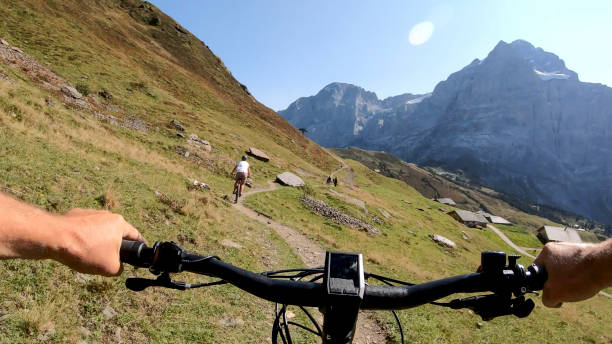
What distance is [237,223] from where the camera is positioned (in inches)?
601

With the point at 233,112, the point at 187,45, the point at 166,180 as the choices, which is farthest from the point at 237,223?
the point at 187,45

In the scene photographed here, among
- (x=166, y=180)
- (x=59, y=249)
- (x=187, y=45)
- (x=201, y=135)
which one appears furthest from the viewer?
(x=187, y=45)

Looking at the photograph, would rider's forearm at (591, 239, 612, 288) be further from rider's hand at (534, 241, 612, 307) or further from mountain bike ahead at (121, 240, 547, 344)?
mountain bike ahead at (121, 240, 547, 344)

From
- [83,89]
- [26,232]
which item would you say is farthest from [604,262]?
[83,89]

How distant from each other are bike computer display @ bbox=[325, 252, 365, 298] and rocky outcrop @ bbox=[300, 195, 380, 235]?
23.7m

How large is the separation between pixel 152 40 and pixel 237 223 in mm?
83729

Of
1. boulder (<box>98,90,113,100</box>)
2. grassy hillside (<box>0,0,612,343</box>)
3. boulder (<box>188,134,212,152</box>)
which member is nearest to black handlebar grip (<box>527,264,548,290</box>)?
grassy hillside (<box>0,0,612,343</box>)

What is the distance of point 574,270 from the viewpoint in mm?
1905

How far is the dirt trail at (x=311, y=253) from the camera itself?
359 inches

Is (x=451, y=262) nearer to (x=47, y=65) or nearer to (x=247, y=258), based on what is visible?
(x=247, y=258)

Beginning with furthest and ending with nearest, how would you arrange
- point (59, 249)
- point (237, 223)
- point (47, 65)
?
point (47, 65)
point (237, 223)
point (59, 249)

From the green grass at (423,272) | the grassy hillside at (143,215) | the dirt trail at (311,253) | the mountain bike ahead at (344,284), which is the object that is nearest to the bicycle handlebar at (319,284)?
the mountain bike ahead at (344,284)

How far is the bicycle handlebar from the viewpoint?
6.46ft

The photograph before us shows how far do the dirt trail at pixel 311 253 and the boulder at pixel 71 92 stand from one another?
22.8m
